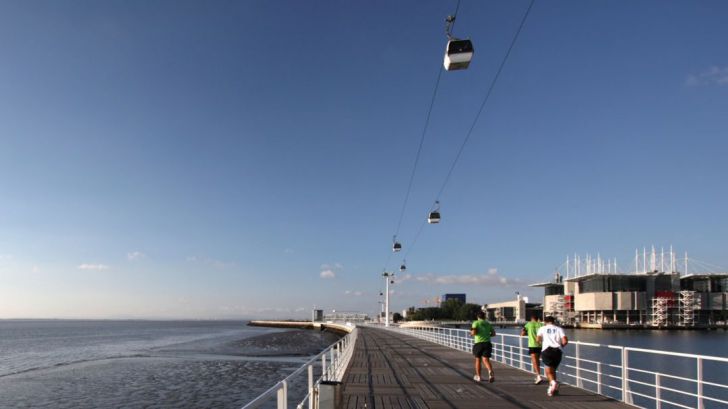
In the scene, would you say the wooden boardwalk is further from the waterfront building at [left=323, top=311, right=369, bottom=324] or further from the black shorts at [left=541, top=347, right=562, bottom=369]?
the waterfront building at [left=323, top=311, right=369, bottom=324]

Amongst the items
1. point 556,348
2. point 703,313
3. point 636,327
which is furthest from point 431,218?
point 703,313

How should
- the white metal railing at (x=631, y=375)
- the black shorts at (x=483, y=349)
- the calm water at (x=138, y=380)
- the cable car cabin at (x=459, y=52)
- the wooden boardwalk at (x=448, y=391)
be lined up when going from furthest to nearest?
the calm water at (x=138, y=380) → the black shorts at (x=483, y=349) → the white metal railing at (x=631, y=375) → the wooden boardwalk at (x=448, y=391) → the cable car cabin at (x=459, y=52)

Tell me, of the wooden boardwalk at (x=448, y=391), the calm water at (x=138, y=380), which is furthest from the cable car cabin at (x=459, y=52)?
the calm water at (x=138, y=380)

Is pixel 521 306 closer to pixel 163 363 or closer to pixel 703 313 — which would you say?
pixel 703 313

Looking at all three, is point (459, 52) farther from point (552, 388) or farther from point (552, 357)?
point (552, 388)

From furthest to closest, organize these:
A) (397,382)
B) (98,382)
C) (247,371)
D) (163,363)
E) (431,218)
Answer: (163,363) < (247,371) < (98,382) < (431,218) < (397,382)

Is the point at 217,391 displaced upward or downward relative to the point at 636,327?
upward

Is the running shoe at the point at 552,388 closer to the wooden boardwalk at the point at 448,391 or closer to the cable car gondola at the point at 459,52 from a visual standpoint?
the wooden boardwalk at the point at 448,391

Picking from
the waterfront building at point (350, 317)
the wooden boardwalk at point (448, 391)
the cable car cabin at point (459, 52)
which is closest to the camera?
the cable car cabin at point (459, 52)

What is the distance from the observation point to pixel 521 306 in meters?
199

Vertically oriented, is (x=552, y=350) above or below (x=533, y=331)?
below

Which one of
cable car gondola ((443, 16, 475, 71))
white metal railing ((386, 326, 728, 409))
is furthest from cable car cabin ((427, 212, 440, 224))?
cable car gondola ((443, 16, 475, 71))

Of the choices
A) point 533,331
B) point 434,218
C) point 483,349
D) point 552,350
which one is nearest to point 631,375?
point 434,218

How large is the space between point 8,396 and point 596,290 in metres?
153
